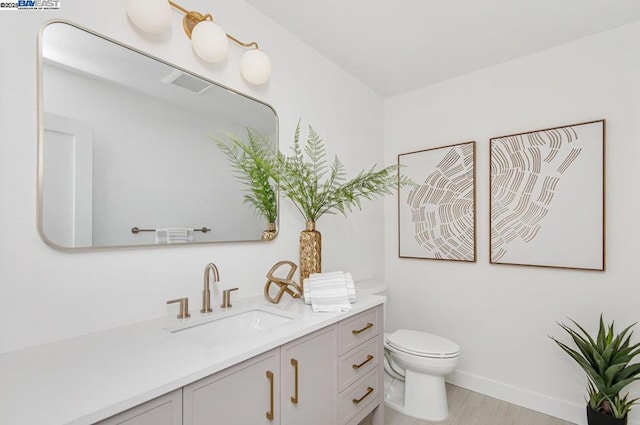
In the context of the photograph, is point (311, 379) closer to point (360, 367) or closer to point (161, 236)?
point (360, 367)

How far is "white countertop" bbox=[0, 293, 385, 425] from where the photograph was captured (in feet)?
2.27

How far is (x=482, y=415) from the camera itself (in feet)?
6.78

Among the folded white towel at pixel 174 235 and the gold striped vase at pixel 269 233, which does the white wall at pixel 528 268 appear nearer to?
the gold striped vase at pixel 269 233

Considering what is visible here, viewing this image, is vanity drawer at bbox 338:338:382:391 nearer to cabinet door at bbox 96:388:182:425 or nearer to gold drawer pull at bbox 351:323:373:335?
gold drawer pull at bbox 351:323:373:335

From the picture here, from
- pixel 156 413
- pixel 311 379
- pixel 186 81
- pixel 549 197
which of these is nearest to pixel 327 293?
pixel 311 379

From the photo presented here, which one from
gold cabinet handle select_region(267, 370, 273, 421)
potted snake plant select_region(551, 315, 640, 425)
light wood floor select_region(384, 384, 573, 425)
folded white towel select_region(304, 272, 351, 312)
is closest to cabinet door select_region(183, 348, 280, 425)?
gold cabinet handle select_region(267, 370, 273, 421)

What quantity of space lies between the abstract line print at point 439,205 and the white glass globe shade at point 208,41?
6.11 ft

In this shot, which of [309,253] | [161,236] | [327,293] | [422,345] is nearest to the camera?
[161,236]

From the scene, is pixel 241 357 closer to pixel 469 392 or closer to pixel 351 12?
pixel 351 12

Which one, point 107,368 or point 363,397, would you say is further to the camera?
point 363,397

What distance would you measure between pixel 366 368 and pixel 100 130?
1.70 m

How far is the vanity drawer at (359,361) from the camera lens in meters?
1.52

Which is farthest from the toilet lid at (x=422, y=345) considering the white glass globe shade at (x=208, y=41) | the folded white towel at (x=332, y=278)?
the white glass globe shade at (x=208, y=41)

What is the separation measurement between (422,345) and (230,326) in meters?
1.30
